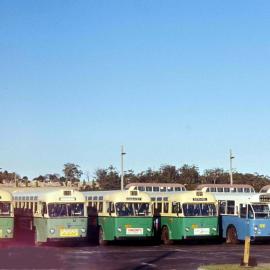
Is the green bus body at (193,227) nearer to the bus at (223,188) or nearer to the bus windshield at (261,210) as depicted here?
the bus windshield at (261,210)

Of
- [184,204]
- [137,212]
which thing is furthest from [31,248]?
[184,204]

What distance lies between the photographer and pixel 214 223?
27531mm

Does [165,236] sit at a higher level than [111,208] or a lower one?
lower

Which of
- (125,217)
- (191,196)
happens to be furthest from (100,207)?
(191,196)

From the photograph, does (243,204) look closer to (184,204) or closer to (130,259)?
(184,204)

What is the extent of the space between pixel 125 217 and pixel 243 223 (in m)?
5.24

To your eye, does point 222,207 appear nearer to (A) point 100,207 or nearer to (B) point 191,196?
(B) point 191,196

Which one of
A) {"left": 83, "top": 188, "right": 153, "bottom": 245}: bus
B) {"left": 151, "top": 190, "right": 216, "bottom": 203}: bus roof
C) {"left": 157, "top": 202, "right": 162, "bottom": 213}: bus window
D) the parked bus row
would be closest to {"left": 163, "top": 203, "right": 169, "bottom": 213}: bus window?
the parked bus row

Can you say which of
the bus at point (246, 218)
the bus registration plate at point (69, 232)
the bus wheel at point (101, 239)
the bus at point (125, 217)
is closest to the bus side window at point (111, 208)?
the bus at point (125, 217)

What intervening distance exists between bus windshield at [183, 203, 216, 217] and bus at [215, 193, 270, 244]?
111cm

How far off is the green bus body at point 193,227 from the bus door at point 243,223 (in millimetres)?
1047

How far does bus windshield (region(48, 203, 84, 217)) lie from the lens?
25688 mm

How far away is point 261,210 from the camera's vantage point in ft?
90.0

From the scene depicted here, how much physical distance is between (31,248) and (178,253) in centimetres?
604
